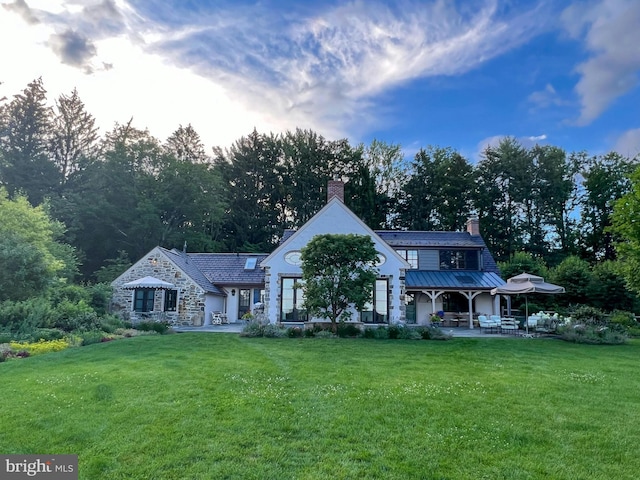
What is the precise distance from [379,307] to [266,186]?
2496 cm

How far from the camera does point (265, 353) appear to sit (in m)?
11.1

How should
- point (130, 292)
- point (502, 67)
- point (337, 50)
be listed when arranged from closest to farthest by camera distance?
1. point (337, 50)
2. point (502, 67)
3. point (130, 292)

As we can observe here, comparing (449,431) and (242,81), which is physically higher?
(242,81)

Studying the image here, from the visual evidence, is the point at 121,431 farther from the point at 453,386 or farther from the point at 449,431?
the point at 453,386

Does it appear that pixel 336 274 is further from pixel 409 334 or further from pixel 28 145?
pixel 28 145

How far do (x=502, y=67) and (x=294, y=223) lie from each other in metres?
27.8

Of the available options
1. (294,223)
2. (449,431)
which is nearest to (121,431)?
(449,431)

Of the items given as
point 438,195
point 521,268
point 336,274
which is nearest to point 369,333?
point 336,274

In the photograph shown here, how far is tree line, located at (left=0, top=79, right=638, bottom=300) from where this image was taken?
34375 mm

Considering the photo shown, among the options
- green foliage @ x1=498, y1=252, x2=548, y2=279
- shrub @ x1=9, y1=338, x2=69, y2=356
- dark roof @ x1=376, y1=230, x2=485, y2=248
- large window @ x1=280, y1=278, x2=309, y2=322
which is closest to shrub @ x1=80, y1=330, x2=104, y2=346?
shrub @ x1=9, y1=338, x2=69, y2=356

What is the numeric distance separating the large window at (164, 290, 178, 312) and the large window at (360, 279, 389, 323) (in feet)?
33.4

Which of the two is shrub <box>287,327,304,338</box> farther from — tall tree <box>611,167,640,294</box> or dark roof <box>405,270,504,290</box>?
tall tree <box>611,167,640,294</box>

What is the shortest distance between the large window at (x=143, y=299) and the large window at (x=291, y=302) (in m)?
7.45

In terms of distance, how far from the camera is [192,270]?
22922mm
